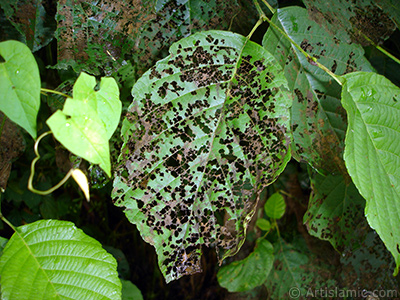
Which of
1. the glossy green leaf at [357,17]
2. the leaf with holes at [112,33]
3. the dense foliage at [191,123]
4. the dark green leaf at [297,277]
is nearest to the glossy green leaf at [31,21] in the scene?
the dense foliage at [191,123]

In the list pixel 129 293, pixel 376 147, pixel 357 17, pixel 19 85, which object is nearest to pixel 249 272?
pixel 129 293

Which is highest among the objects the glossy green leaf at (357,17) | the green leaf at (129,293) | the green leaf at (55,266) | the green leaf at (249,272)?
the glossy green leaf at (357,17)

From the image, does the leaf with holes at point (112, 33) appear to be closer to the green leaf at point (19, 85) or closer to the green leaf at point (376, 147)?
the green leaf at point (19, 85)

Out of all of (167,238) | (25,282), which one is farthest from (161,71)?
(25,282)

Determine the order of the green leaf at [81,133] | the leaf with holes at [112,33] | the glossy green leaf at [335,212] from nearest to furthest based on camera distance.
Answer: the green leaf at [81,133] → the leaf with holes at [112,33] → the glossy green leaf at [335,212]

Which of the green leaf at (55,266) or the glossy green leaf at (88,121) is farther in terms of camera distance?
the green leaf at (55,266)

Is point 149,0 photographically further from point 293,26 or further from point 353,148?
point 353,148

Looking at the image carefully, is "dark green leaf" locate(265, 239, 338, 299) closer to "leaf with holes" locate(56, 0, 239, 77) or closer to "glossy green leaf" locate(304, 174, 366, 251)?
"glossy green leaf" locate(304, 174, 366, 251)

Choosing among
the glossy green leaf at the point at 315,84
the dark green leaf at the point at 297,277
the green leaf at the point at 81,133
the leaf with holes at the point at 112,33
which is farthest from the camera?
the dark green leaf at the point at 297,277
